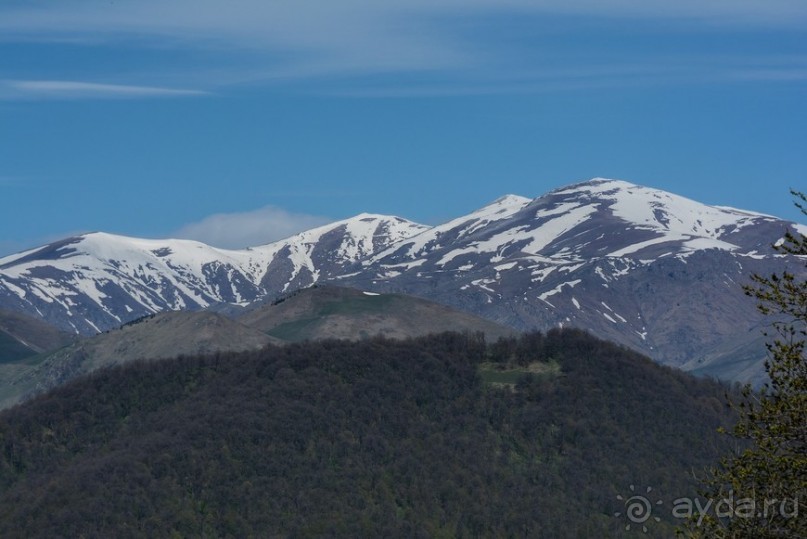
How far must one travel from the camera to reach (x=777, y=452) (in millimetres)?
39281

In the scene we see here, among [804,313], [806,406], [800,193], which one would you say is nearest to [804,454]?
[806,406]

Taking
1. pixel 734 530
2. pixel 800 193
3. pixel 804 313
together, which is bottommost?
pixel 734 530

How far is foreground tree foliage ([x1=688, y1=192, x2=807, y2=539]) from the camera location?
37.9 m

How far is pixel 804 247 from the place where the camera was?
37.7 m

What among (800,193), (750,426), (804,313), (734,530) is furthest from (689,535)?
(800,193)

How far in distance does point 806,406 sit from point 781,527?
3647 millimetres

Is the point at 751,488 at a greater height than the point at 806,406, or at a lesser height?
lesser

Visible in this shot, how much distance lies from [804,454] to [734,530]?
3.18 meters

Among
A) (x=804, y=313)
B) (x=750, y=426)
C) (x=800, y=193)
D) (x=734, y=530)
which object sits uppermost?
(x=800, y=193)

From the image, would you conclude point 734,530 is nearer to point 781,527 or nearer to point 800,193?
point 781,527

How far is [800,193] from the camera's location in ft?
124

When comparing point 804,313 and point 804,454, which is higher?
point 804,313

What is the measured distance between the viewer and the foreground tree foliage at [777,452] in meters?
37.9

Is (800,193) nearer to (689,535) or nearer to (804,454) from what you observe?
(804,454)
